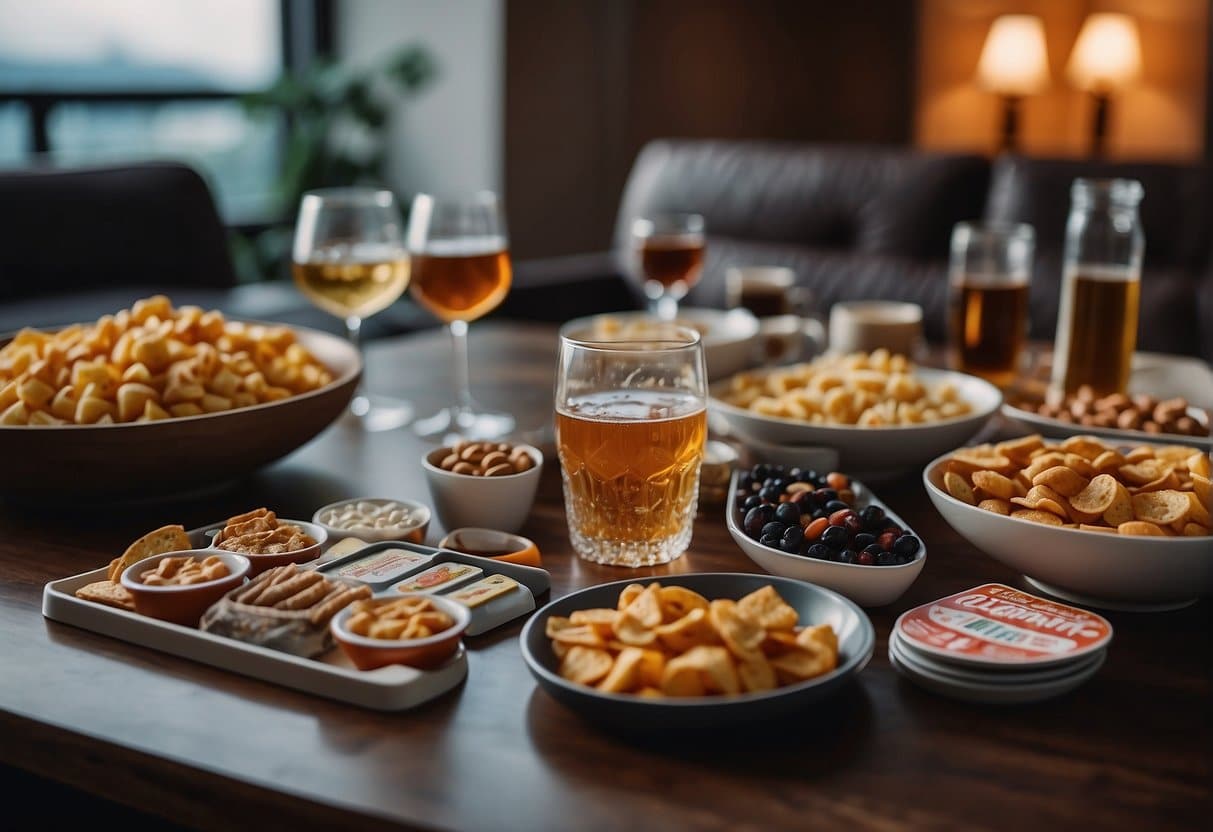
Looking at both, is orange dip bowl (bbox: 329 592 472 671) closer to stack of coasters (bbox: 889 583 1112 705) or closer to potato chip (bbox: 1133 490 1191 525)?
stack of coasters (bbox: 889 583 1112 705)

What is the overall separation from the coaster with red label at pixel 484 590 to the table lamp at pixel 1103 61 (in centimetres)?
525

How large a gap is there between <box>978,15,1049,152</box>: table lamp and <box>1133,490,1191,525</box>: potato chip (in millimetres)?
4847

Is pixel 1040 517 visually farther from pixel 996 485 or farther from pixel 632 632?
pixel 632 632

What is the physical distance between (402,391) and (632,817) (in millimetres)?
1245

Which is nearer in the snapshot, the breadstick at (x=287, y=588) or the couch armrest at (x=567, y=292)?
the breadstick at (x=287, y=588)

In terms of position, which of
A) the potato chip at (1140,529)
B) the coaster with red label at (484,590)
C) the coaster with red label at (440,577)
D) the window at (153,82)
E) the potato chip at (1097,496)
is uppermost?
the window at (153,82)

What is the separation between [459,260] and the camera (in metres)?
1.62

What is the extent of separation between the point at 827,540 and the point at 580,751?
0.33 m

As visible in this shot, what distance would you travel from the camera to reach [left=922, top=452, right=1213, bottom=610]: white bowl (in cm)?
89

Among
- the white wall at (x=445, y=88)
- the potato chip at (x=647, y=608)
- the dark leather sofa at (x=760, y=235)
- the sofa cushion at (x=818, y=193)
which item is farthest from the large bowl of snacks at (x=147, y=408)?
the white wall at (x=445, y=88)

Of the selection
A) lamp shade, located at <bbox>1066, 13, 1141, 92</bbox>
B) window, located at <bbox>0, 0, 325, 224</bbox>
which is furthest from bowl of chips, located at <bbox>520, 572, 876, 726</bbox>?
lamp shade, located at <bbox>1066, 13, 1141, 92</bbox>

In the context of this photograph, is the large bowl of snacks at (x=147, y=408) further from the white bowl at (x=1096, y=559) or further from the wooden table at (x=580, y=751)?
the white bowl at (x=1096, y=559)

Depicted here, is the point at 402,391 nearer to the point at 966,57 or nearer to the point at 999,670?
the point at 999,670

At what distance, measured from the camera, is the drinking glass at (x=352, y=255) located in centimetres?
162
